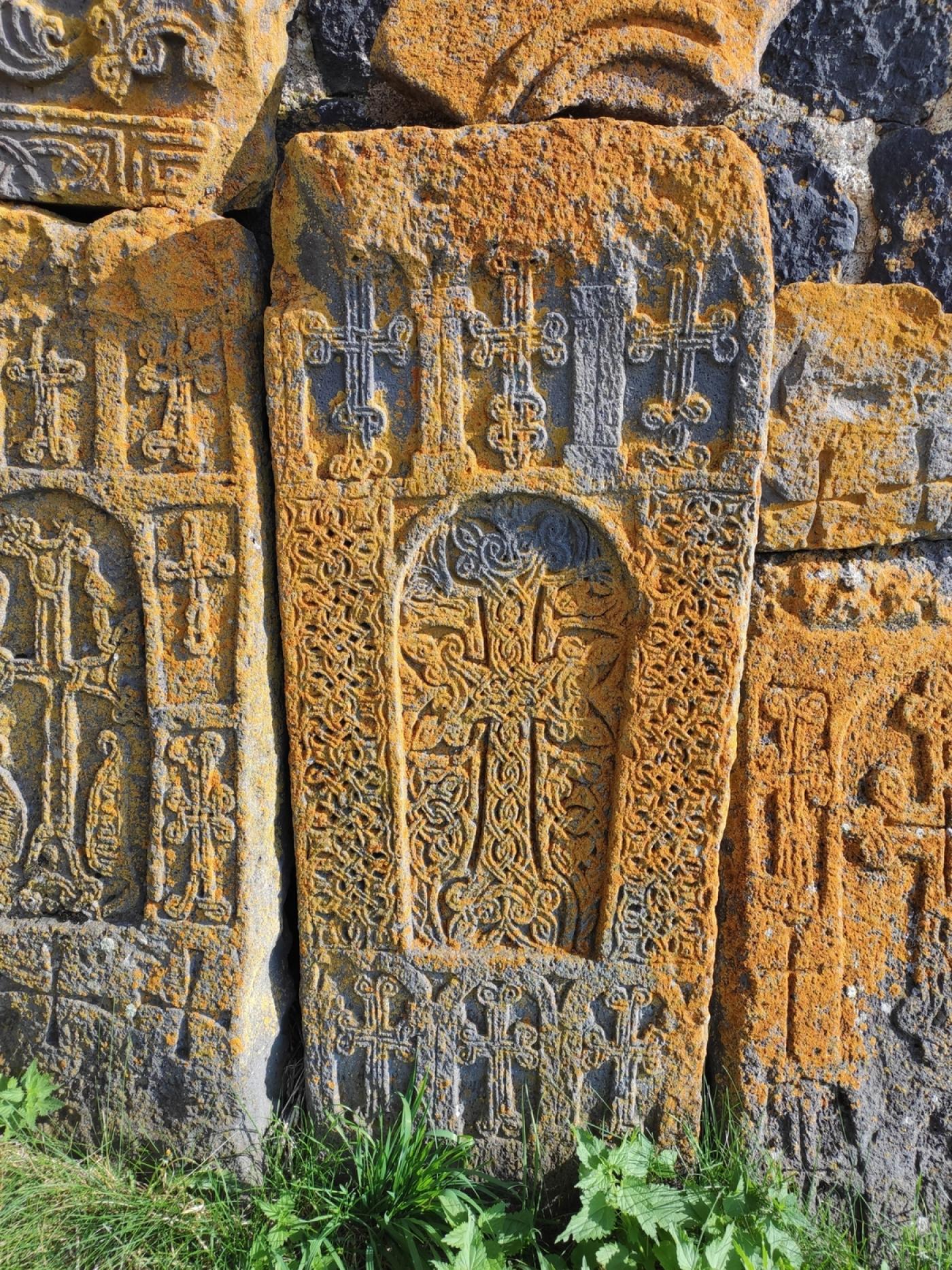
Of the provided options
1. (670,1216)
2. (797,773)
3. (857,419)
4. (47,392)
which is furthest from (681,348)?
(670,1216)

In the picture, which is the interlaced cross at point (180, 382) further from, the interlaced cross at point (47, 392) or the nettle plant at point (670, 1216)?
the nettle plant at point (670, 1216)

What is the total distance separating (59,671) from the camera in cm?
209

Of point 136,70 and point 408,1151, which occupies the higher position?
point 136,70

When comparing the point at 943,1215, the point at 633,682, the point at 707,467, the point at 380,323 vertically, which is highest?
the point at 380,323

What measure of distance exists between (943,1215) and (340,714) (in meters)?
1.71

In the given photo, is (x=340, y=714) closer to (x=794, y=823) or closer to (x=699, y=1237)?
(x=794, y=823)

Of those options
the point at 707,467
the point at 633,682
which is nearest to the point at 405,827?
the point at 633,682

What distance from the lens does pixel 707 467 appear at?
6.13ft

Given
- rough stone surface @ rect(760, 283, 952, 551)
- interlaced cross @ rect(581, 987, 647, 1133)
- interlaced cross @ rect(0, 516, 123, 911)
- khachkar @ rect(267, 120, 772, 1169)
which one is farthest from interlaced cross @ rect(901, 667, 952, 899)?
interlaced cross @ rect(0, 516, 123, 911)

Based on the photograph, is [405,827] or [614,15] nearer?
[614,15]

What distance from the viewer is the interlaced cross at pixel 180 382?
6.32ft

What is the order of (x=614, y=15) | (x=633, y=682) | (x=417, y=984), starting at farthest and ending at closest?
(x=417, y=984) → (x=633, y=682) → (x=614, y=15)

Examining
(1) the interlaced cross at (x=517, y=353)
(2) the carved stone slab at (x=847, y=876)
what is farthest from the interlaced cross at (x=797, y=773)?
(1) the interlaced cross at (x=517, y=353)

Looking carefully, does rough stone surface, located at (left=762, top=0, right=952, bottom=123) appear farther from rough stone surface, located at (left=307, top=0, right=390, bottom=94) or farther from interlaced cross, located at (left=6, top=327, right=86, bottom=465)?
interlaced cross, located at (left=6, top=327, right=86, bottom=465)
